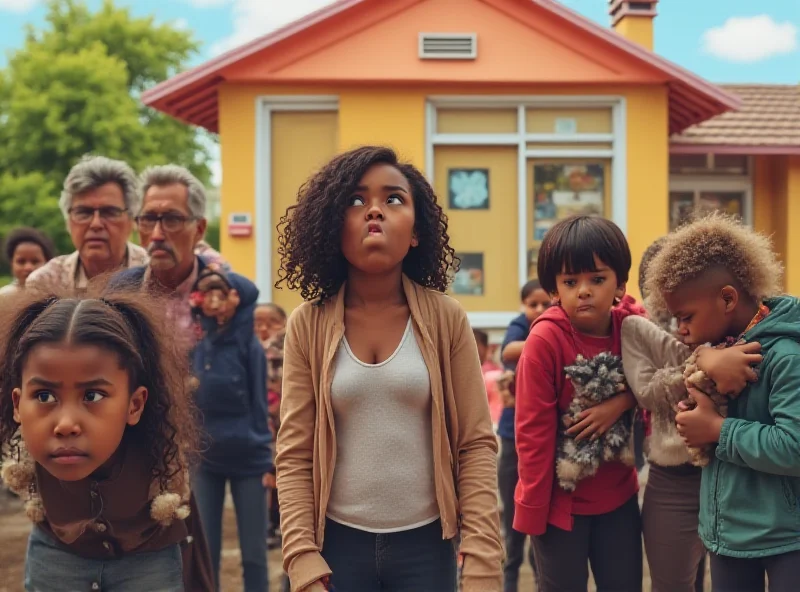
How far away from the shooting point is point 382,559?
240 centimetres

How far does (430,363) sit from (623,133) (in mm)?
8576

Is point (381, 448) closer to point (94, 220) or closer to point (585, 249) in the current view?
point (585, 249)

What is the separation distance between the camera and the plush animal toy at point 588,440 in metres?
2.99

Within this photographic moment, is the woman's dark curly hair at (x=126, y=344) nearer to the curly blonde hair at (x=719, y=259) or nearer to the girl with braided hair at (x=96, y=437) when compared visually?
the girl with braided hair at (x=96, y=437)

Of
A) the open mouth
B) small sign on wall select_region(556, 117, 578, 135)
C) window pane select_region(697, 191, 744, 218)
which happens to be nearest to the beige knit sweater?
the open mouth

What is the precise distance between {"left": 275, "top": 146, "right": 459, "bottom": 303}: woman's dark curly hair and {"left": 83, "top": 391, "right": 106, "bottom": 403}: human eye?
56 centimetres

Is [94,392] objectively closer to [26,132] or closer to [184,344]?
[184,344]

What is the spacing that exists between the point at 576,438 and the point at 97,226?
2259 millimetres

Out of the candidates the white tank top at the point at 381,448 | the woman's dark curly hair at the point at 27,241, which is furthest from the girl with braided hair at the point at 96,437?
the woman's dark curly hair at the point at 27,241

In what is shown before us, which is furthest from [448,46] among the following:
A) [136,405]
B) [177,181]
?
[136,405]

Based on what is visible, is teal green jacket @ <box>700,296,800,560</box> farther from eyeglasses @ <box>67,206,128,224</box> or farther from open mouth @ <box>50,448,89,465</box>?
eyeglasses @ <box>67,206,128,224</box>

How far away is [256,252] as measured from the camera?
10.2 metres

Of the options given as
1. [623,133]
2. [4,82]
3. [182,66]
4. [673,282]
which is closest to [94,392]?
[673,282]

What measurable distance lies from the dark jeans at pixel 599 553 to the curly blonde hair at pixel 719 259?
0.80 metres
